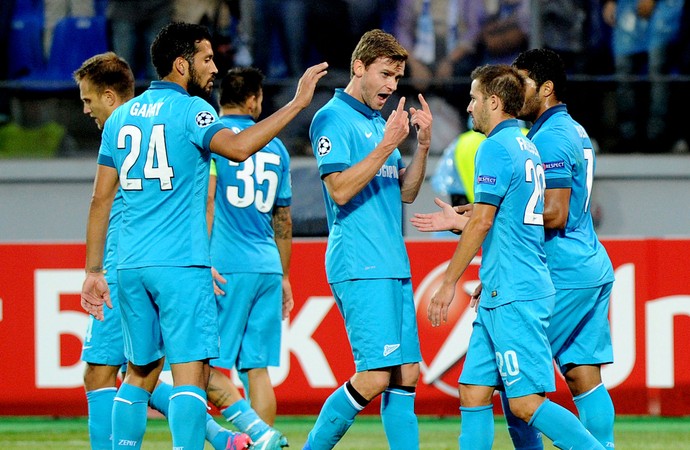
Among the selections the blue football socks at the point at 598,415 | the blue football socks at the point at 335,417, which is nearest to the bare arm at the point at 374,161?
the blue football socks at the point at 335,417

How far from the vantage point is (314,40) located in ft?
43.6

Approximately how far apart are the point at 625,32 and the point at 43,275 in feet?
24.9

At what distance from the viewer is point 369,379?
5.61 m

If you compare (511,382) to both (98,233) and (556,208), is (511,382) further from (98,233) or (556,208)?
(98,233)

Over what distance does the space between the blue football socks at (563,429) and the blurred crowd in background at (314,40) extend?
806 centimetres

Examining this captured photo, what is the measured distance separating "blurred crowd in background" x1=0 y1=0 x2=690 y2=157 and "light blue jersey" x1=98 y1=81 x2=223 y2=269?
7796 mm

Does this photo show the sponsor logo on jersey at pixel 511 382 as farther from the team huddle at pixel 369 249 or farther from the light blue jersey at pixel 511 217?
the light blue jersey at pixel 511 217

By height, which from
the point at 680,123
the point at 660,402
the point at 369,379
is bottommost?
the point at 660,402

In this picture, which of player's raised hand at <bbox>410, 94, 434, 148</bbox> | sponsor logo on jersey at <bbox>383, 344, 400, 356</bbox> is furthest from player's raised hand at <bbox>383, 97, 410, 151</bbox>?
sponsor logo on jersey at <bbox>383, 344, 400, 356</bbox>

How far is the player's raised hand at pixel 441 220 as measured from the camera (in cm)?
537

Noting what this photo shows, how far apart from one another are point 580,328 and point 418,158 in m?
1.13

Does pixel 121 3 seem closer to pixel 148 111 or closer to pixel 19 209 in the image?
pixel 19 209

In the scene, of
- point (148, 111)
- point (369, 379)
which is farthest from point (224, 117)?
point (369, 379)

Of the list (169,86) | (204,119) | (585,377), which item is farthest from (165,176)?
(585,377)
